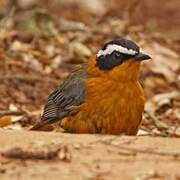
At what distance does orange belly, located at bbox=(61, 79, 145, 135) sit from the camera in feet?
25.0

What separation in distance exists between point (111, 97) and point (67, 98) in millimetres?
603

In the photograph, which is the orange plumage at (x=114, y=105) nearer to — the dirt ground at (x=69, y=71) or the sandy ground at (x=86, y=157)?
the dirt ground at (x=69, y=71)

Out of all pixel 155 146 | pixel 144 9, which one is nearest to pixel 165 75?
pixel 144 9

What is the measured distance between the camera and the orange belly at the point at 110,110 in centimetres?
761

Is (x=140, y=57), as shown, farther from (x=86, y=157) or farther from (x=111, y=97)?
(x=86, y=157)

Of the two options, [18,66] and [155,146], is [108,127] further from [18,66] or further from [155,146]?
[18,66]

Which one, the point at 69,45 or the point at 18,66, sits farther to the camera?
the point at 69,45

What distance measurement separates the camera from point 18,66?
11469 mm

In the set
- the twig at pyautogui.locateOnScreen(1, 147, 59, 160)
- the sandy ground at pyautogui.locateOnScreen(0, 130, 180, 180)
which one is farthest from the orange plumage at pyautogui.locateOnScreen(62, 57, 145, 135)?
the twig at pyautogui.locateOnScreen(1, 147, 59, 160)

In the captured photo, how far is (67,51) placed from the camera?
12086mm

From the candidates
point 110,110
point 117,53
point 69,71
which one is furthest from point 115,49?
point 69,71

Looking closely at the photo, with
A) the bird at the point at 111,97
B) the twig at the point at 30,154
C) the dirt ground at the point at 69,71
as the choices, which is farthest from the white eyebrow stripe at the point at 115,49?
the twig at the point at 30,154

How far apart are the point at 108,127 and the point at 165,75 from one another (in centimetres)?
415

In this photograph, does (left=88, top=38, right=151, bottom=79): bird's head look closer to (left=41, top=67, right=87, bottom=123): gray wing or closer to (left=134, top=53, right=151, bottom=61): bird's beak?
(left=134, top=53, right=151, bottom=61): bird's beak
